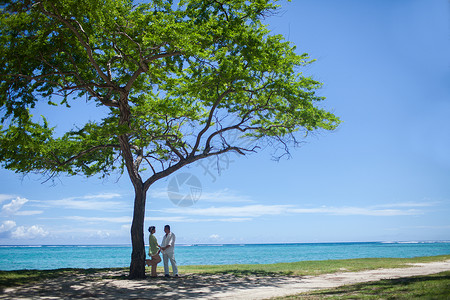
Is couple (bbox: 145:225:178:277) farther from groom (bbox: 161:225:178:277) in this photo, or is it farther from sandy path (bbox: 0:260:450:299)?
sandy path (bbox: 0:260:450:299)

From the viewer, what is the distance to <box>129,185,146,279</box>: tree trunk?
14648 millimetres

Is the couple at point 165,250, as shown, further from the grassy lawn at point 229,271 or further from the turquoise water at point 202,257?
the turquoise water at point 202,257

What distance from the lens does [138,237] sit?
49.7 ft

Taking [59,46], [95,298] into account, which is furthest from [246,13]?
[95,298]

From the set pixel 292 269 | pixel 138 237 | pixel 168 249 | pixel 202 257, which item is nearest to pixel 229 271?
pixel 292 269

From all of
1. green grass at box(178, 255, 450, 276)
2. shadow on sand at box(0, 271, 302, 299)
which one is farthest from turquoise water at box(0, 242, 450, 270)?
shadow on sand at box(0, 271, 302, 299)

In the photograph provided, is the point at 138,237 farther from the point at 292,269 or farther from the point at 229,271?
the point at 292,269

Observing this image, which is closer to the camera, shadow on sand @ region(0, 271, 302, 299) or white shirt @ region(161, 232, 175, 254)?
shadow on sand @ region(0, 271, 302, 299)

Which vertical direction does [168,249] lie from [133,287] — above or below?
above

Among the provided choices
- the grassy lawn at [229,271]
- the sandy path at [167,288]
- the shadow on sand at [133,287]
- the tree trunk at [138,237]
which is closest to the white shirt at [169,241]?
the tree trunk at [138,237]

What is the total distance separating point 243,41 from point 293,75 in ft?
10.6

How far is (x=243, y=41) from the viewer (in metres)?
A: 12.9

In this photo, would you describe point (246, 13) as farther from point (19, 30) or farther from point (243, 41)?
point (19, 30)

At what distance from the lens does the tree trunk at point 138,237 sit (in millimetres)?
14648
